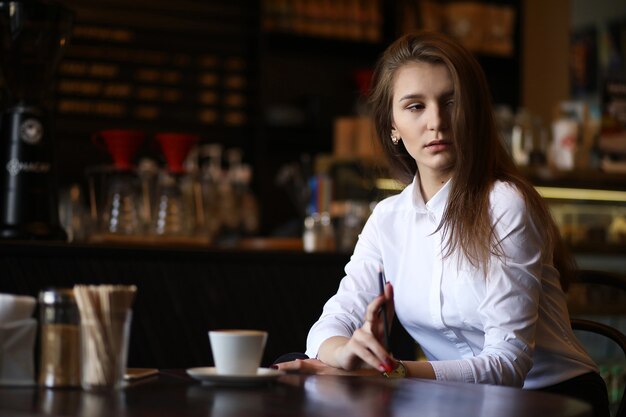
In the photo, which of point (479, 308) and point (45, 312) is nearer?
point (45, 312)

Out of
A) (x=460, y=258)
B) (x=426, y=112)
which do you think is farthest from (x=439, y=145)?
(x=460, y=258)

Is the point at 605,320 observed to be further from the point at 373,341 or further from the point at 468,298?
the point at 373,341

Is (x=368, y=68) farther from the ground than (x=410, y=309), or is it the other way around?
(x=368, y=68)

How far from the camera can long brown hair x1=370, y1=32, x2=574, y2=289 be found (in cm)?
185

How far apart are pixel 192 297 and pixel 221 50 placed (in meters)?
2.99

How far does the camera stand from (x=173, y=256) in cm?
286

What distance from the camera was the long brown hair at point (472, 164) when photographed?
1850mm

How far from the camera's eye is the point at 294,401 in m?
1.24

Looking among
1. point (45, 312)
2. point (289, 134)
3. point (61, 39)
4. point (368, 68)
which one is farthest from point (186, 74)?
point (45, 312)

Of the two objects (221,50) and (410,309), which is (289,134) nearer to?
(221,50)

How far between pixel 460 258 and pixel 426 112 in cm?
27

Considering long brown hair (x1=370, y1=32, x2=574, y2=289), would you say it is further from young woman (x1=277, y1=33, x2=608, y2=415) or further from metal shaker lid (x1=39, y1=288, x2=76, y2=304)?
metal shaker lid (x1=39, y1=288, x2=76, y2=304)

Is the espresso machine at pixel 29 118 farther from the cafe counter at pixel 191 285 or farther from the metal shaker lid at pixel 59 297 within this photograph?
the metal shaker lid at pixel 59 297

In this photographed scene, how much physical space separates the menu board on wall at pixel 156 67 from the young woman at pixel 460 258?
137 inches
